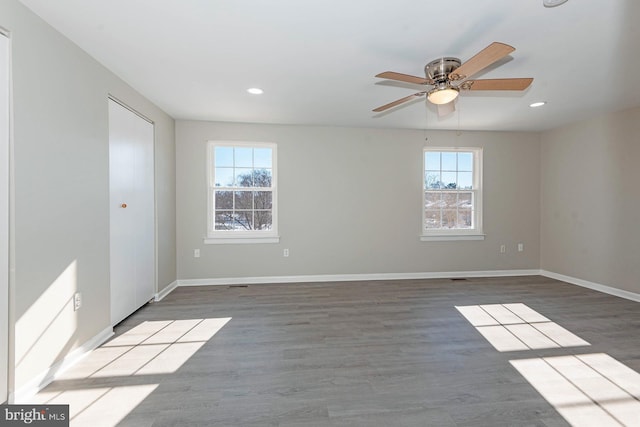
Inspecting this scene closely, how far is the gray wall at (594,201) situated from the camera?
375 cm

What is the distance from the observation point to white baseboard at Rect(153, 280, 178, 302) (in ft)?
12.0

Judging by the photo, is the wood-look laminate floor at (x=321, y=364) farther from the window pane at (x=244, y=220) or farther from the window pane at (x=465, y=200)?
the window pane at (x=465, y=200)

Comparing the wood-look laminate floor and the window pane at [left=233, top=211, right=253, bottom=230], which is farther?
the window pane at [left=233, top=211, right=253, bottom=230]

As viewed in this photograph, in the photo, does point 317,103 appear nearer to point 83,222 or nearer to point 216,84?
point 216,84

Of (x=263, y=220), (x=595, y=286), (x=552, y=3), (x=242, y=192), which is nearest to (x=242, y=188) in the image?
(x=242, y=192)

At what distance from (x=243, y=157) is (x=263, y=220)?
1.03 meters

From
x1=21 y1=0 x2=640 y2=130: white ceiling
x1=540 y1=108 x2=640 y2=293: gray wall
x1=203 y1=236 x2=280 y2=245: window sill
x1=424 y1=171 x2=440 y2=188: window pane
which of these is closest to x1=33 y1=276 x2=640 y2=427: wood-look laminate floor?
x1=540 y1=108 x2=640 y2=293: gray wall

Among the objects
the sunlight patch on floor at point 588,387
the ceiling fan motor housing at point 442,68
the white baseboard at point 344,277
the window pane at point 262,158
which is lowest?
the sunlight patch on floor at point 588,387

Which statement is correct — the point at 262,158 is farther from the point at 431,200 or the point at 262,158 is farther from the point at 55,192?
the point at 431,200

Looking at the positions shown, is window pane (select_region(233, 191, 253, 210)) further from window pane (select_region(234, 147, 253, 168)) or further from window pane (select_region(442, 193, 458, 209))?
window pane (select_region(442, 193, 458, 209))

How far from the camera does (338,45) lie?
2266 mm

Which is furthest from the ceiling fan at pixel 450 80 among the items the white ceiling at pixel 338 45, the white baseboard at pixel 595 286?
the white baseboard at pixel 595 286

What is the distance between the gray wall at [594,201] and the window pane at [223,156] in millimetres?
5232

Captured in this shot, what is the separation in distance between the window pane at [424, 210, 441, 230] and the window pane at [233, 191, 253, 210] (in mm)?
2910
